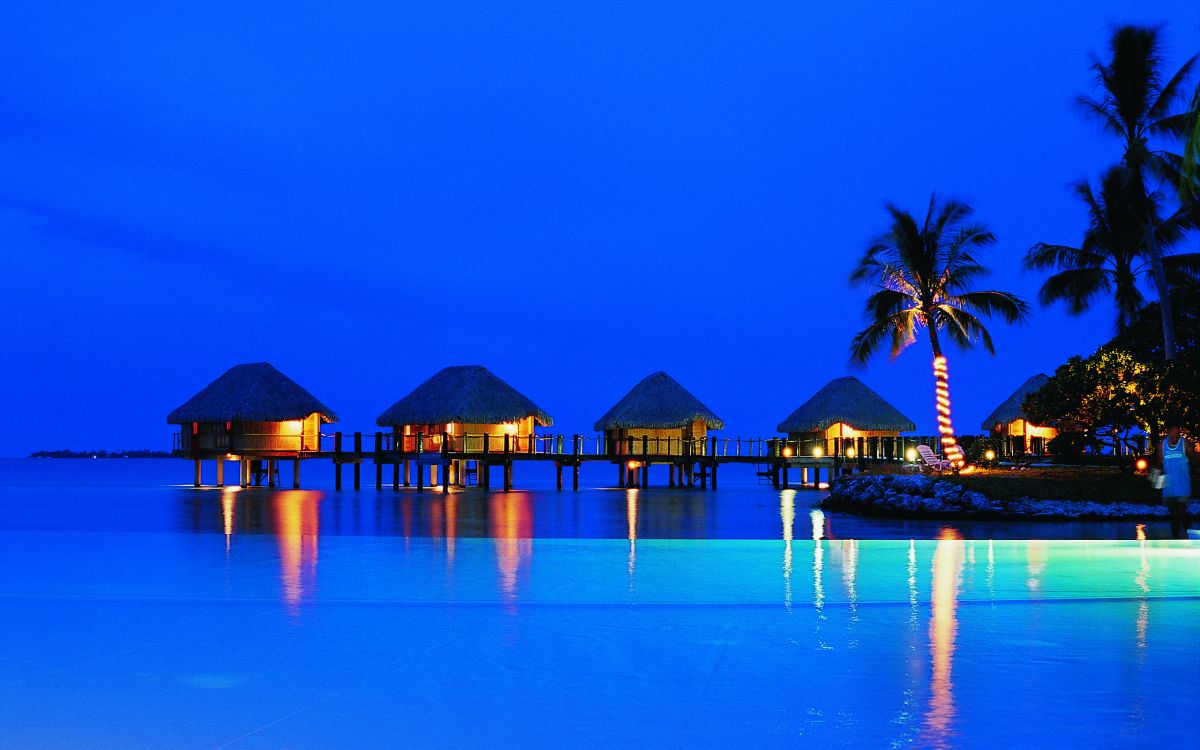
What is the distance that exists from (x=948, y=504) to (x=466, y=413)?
20.8 metres

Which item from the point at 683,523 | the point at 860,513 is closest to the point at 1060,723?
the point at 683,523

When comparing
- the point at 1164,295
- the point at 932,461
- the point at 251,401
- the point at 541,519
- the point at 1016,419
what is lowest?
the point at 541,519

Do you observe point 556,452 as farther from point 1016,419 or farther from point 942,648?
point 942,648

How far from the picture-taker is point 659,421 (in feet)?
139

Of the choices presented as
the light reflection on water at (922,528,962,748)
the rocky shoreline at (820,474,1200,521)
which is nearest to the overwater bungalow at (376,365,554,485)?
the rocky shoreline at (820,474,1200,521)

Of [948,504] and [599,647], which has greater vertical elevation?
[599,647]

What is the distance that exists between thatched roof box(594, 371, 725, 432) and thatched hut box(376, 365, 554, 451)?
104 inches

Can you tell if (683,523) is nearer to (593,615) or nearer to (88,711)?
(593,615)

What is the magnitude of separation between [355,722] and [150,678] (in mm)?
1217

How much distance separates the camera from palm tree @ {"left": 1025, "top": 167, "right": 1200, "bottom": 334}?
2858cm

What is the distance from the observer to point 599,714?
4016 mm

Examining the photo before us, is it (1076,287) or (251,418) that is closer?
(1076,287)

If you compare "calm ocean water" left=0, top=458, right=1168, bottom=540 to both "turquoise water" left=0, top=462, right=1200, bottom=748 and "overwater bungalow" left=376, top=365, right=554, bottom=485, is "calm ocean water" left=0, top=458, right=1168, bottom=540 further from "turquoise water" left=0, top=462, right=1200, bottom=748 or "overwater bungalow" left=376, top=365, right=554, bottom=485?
"turquoise water" left=0, top=462, right=1200, bottom=748

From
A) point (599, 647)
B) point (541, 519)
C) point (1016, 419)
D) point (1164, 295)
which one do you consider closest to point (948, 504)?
point (1164, 295)
